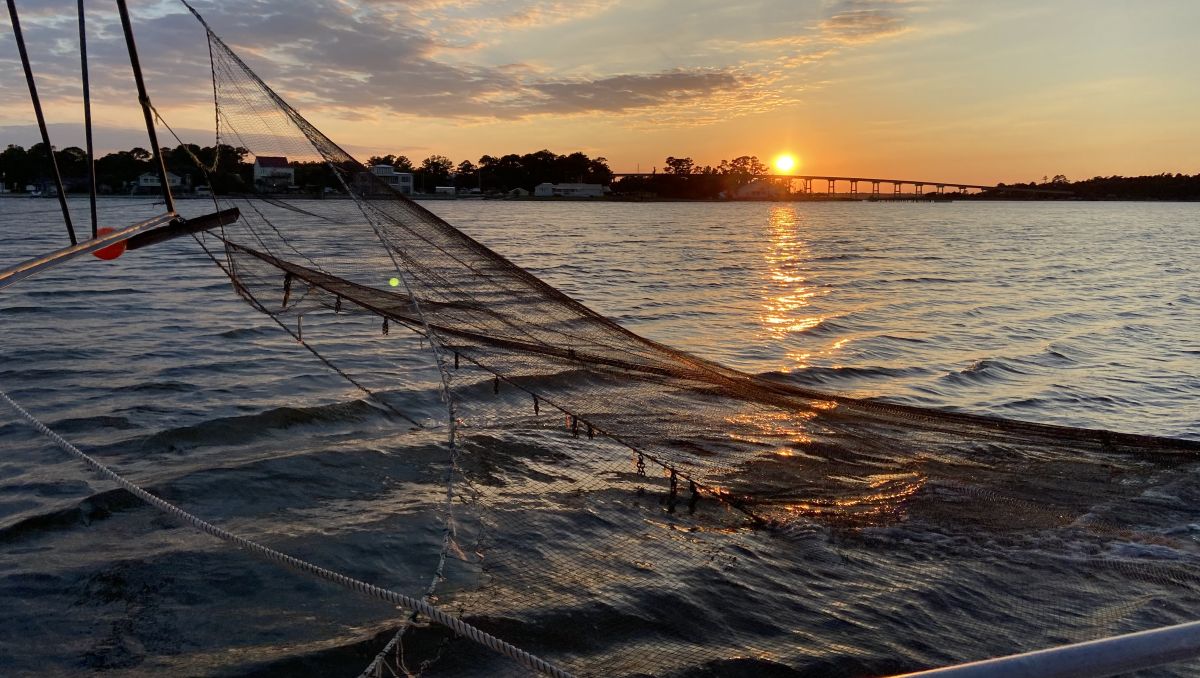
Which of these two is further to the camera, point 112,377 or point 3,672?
point 112,377

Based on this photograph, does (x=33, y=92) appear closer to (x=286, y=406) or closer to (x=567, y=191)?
(x=286, y=406)

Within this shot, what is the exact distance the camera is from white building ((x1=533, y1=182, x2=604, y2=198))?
17100 centimetres

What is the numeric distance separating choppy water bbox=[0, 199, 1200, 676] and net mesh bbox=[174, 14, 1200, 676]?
0.30 metres

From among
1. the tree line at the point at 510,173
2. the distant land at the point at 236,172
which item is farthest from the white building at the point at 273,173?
the tree line at the point at 510,173

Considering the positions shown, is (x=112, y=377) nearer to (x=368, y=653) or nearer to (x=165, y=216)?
(x=165, y=216)

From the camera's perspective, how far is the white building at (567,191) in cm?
17100

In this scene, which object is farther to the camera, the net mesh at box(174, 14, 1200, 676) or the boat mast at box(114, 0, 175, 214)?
the boat mast at box(114, 0, 175, 214)

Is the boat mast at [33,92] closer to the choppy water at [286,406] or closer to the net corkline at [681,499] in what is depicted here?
the net corkline at [681,499]

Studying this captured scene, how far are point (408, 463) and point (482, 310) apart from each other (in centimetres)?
164

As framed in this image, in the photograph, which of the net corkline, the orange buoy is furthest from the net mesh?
the orange buoy

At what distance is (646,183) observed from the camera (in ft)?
653

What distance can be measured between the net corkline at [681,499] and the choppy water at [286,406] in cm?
32

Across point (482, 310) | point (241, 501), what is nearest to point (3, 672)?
point (241, 501)

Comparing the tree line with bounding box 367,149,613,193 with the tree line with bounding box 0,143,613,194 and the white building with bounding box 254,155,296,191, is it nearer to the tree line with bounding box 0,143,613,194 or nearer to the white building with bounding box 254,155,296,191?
the tree line with bounding box 0,143,613,194
